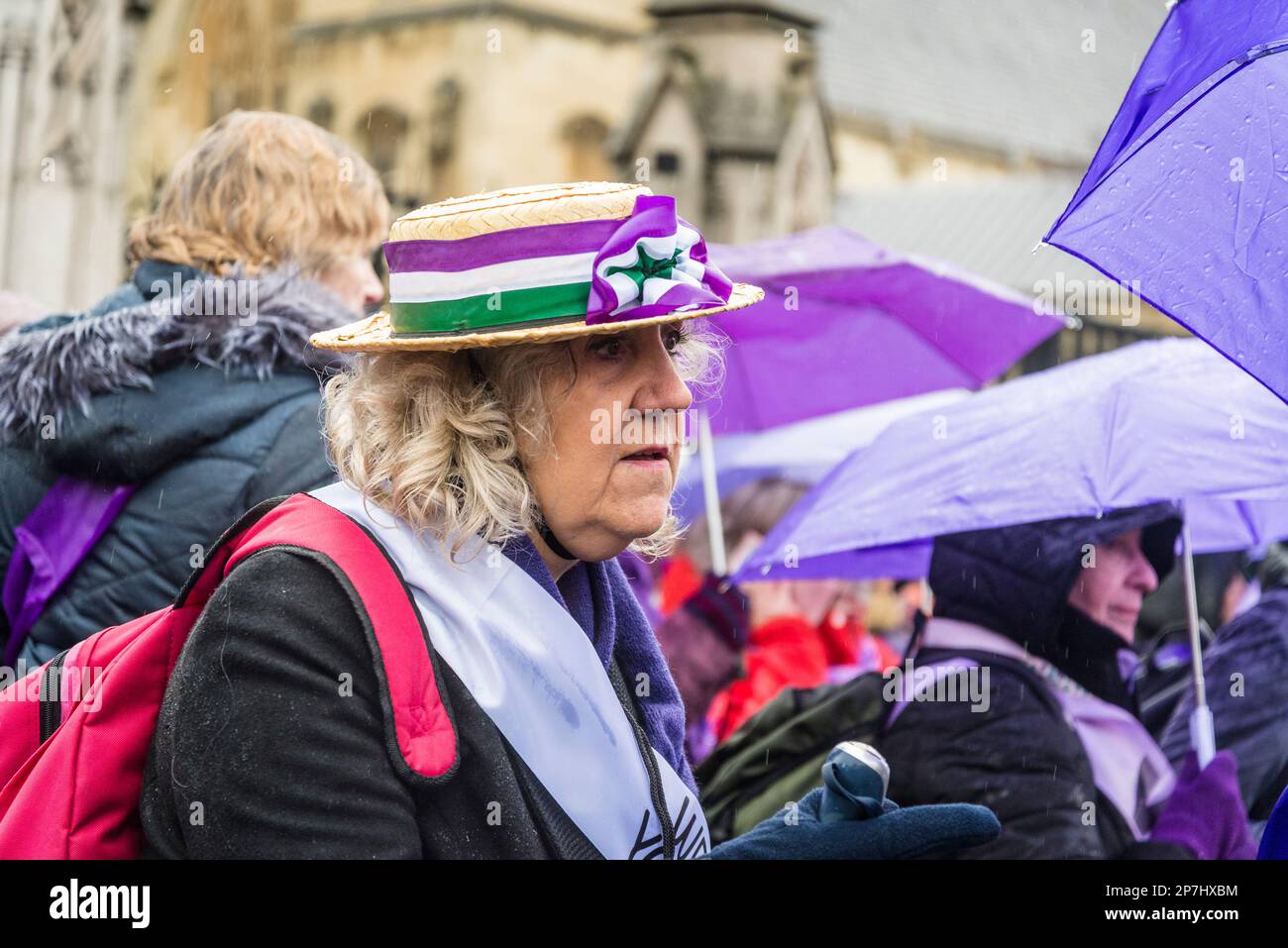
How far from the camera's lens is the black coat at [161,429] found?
3064 mm

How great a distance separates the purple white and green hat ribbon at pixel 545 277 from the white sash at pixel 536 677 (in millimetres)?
281

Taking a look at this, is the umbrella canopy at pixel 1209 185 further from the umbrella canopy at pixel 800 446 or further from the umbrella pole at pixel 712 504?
the umbrella canopy at pixel 800 446

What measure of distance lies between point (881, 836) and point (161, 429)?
1.57 m

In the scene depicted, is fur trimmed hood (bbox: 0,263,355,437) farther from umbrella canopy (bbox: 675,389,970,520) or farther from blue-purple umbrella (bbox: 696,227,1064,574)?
umbrella canopy (bbox: 675,389,970,520)

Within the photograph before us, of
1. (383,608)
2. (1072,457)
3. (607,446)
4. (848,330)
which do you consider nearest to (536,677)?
(383,608)

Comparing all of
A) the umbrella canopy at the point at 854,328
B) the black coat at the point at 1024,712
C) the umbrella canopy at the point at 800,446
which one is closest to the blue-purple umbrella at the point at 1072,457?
the black coat at the point at 1024,712

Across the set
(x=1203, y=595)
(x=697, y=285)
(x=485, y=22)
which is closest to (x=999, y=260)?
(x=485, y=22)

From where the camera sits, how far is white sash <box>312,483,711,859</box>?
2107mm

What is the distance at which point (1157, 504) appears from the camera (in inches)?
158

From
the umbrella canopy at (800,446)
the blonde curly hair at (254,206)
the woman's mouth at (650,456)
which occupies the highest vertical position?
the blonde curly hair at (254,206)

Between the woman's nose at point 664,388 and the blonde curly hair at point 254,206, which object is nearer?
the woman's nose at point 664,388

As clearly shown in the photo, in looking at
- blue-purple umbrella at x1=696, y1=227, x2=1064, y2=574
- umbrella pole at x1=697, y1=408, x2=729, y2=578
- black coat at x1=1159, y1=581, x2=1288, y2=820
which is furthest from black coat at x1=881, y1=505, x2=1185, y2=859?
umbrella pole at x1=697, y1=408, x2=729, y2=578

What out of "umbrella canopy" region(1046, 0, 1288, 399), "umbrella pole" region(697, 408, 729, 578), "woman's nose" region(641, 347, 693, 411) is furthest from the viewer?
"umbrella pole" region(697, 408, 729, 578)
